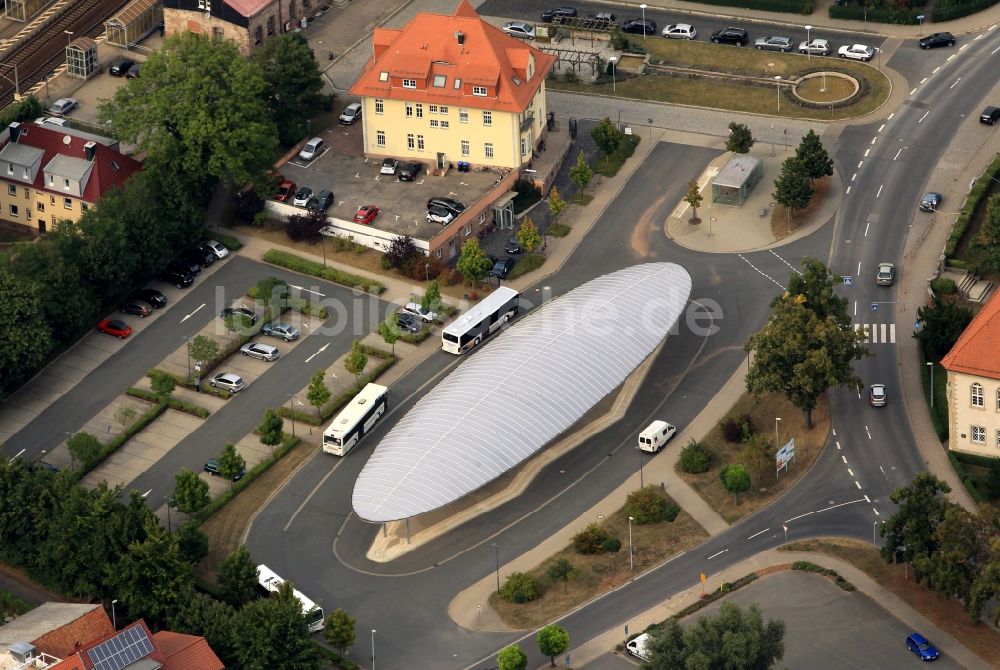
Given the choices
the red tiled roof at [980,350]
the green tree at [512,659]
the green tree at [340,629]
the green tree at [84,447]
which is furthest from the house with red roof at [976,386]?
the green tree at [84,447]

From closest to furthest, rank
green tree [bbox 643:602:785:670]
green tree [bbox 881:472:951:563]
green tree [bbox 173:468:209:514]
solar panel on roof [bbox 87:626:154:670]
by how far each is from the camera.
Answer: green tree [bbox 643:602:785:670], solar panel on roof [bbox 87:626:154:670], green tree [bbox 881:472:951:563], green tree [bbox 173:468:209:514]

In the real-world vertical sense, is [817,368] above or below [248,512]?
above

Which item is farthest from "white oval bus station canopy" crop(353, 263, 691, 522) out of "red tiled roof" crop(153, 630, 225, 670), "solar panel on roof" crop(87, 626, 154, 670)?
"solar panel on roof" crop(87, 626, 154, 670)

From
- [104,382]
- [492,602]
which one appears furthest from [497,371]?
[104,382]

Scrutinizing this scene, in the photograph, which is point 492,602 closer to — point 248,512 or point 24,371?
point 248,512

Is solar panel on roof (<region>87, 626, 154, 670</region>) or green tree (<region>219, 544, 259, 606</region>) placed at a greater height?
solar panel on roof (<region>87, 626, 154, 670</region>)

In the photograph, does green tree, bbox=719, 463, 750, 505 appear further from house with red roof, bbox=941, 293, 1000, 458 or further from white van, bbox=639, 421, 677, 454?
house with red roof, bbox=941, 293, 1000, 458

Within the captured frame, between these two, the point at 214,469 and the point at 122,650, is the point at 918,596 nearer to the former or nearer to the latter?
the point at 214,469

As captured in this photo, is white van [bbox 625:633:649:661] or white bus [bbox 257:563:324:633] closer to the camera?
white van [bbox 625:633:649:661]
